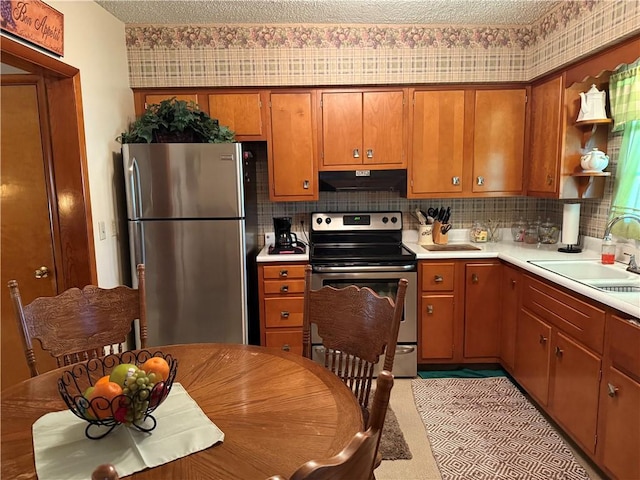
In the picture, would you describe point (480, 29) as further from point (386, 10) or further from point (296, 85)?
point (296, 85)

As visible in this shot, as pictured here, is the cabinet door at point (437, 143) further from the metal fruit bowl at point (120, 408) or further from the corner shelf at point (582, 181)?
the metal fruit bowl at point (120, 408)

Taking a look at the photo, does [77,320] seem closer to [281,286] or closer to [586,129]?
[281,286]

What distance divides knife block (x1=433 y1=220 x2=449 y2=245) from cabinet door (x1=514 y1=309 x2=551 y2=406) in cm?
88

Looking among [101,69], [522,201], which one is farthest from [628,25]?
[101,69]

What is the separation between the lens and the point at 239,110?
3.07 metres

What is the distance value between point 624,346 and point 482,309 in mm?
1282

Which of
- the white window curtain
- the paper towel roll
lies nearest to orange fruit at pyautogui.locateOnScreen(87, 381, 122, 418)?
the white window curtain

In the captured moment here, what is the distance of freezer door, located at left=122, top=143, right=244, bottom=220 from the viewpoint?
2635mm

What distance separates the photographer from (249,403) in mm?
1213

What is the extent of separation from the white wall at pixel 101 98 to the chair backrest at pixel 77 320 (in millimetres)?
826

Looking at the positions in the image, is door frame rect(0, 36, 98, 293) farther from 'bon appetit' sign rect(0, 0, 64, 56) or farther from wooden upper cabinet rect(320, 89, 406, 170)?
wooden upper cabinet rect(320, 89, 406, 170)

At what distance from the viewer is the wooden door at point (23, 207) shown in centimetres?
227

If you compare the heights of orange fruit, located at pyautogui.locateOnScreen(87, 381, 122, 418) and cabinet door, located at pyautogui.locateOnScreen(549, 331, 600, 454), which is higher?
orange fruit, located at pyautogui.locateOnScreen(87, 381, 122, 418)

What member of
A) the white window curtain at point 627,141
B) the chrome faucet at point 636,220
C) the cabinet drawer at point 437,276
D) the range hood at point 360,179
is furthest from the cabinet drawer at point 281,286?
the white window curtain at point 627,141
